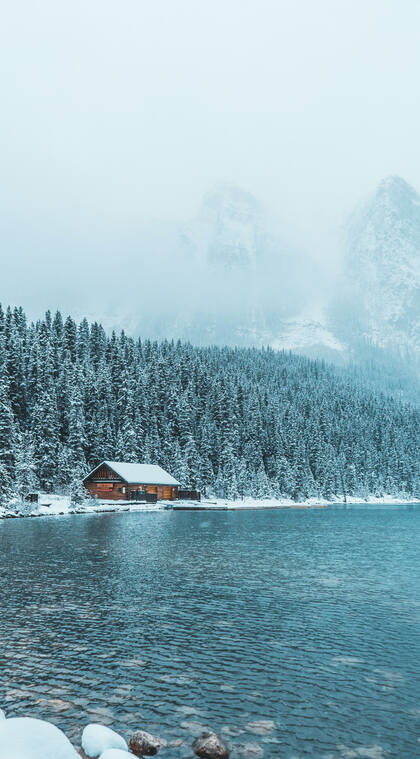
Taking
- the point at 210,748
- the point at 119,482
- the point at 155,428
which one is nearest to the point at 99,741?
the point at 210,748

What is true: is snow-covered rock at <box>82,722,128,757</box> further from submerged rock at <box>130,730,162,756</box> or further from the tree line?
the tree line

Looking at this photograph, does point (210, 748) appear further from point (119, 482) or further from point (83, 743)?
point (119, 482)

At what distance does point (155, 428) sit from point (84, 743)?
112 metres

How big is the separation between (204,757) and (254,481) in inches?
4656

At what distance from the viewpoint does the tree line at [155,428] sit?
92.9 metres

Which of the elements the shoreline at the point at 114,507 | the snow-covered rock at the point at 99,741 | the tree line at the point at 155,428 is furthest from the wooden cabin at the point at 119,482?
the snow-covered rock at the point at 99,741

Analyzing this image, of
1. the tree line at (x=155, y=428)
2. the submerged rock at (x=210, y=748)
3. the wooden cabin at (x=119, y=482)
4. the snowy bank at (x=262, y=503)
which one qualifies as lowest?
the submerged rock at (x=210, y=748)

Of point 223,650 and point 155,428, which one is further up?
point 155,428

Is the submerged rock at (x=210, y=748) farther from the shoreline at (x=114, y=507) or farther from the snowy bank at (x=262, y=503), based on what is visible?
the snowy bank at (x=262, y=503)

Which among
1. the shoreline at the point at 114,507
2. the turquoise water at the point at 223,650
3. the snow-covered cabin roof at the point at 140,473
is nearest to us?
the turquoise water at the point at 223,650

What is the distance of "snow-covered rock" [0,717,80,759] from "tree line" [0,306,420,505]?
61.4m

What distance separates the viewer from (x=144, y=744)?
11000 mm

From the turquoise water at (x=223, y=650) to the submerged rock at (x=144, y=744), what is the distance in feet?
1.55

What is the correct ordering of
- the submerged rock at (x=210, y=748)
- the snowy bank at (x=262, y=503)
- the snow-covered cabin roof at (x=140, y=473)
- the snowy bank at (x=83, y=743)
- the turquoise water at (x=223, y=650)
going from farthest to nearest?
the snowy bank at (x=262, y=503)
the snow-covered cabin roof at (x=140, y=473)
the turquoise water at (x=223, y=650)
the submerged rock at (x=210, y=748)
the snowy bank at (x=83, y=743)
